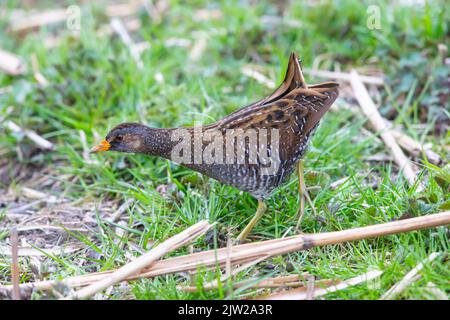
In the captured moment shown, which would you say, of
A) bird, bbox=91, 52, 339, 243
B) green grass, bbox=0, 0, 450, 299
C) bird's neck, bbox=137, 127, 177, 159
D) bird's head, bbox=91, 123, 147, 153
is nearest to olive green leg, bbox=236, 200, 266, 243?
bird, bbox=91, 52, 339, 243

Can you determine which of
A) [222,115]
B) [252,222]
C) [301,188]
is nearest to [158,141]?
[252,222]

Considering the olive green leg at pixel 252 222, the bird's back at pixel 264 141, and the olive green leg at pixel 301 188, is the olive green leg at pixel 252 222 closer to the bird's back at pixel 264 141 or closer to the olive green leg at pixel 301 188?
the bird's back at pixel 264 141

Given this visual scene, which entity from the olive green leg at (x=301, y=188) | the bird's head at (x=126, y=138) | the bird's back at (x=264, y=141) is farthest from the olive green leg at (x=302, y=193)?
the bird's head at (x=126, y=138)

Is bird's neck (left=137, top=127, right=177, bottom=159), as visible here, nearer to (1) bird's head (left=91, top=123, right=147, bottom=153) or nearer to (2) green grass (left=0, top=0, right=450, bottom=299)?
(1) bird's head (left=91, top=123, right=147, bottom=153)

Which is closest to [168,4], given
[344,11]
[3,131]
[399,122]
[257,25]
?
[257,25]

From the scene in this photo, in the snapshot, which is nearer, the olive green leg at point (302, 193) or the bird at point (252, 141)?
the bird at point (252, 141)
